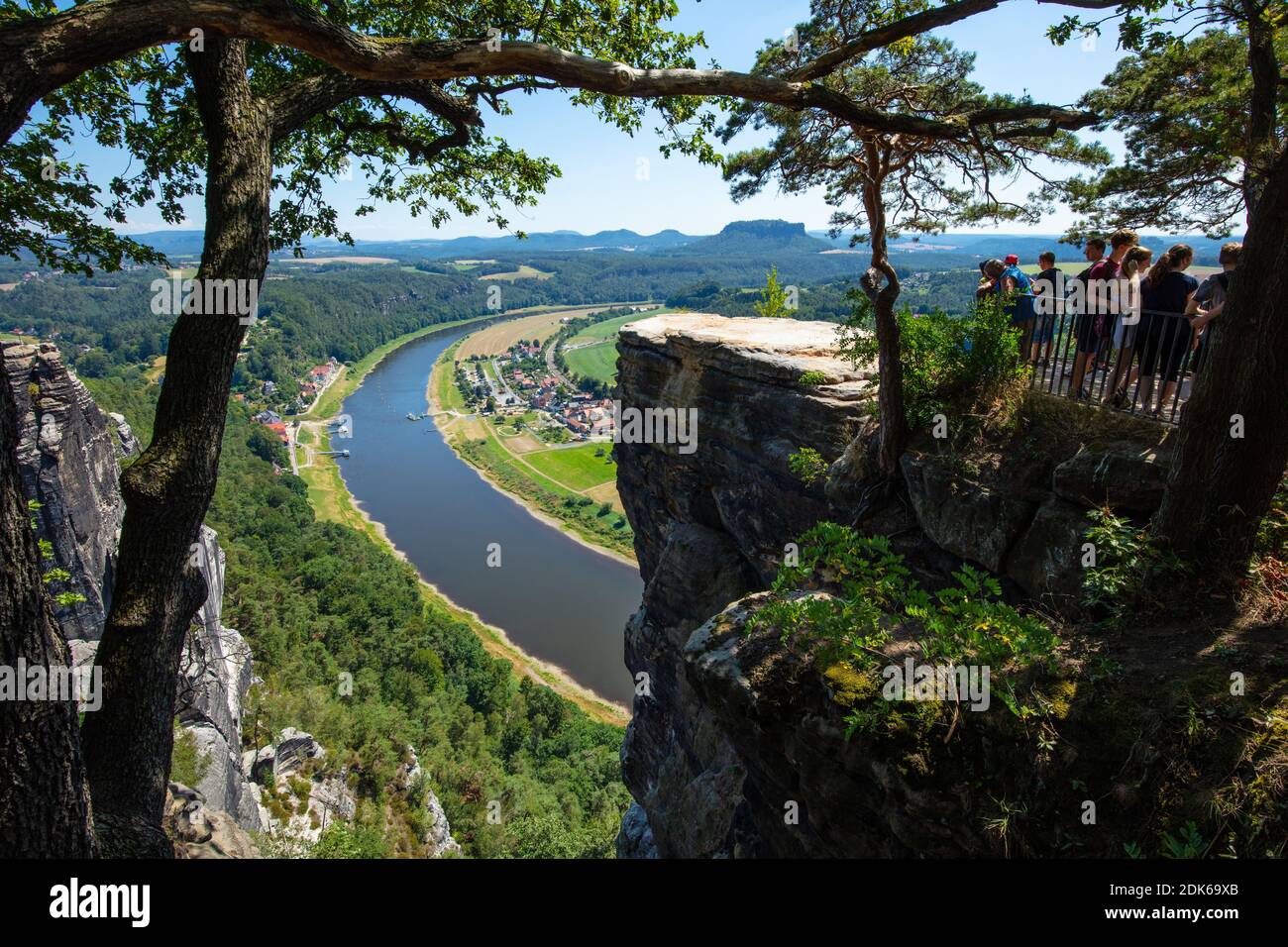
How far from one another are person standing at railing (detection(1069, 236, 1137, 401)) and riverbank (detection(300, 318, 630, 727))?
104 ft

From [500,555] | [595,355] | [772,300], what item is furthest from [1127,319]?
Answer: [595,355]

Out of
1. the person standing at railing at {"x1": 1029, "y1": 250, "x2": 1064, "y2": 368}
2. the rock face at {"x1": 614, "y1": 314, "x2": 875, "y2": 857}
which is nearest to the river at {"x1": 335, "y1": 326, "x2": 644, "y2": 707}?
the rock face at {"x1": 614, "y1": 314, "x2": 875, "y2": 857}

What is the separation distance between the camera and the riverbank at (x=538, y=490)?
52.4m

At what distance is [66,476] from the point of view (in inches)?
967

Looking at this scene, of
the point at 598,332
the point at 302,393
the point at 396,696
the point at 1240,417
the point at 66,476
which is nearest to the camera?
the point at 1240,417

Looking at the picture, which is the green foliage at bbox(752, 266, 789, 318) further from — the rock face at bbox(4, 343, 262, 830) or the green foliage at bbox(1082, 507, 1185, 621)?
the rock face at bbox(4, 343, 262, 830)

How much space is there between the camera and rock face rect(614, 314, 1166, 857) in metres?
4.81

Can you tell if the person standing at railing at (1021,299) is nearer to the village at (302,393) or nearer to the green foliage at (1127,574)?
the green foliage at (1127,574)

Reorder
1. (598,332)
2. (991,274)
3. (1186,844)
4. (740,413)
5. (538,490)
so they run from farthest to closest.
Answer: (598,332)
(538,490)
(740,413)
(991,274)
(1186,844)

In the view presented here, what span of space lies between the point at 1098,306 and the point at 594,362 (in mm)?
111333

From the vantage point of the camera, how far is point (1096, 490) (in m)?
5.92

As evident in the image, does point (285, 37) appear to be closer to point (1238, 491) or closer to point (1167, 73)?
point (1238, 491)

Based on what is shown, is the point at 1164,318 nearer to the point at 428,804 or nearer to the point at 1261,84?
the point at 1261,84

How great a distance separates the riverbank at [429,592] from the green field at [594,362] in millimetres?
36960
